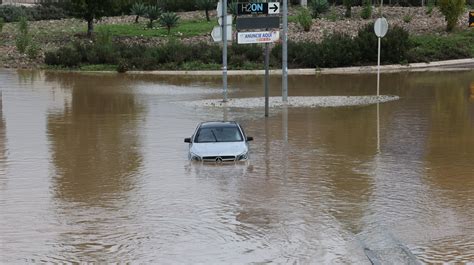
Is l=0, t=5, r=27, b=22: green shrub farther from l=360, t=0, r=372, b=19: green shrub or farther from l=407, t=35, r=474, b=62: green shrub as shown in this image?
l=407, t=35, r=474, b=62: green shrub

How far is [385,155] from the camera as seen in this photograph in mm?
20500

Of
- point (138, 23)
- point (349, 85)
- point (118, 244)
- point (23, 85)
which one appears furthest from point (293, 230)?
point (138, 23)

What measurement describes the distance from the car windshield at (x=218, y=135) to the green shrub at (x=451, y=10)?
36416 mm

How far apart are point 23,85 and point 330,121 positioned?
20.9 meters

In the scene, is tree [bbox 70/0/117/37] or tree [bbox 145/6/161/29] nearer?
tree [bbox 70/0/117/37]

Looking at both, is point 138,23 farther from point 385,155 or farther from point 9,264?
point 9,264

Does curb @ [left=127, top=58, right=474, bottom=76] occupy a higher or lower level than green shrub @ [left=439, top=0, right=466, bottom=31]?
lower

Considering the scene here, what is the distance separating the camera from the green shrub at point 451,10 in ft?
175

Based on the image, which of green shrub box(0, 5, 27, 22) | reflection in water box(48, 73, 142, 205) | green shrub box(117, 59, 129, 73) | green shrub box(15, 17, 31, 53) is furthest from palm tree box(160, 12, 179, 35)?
reflection in water box(48, 73, 142, 205)

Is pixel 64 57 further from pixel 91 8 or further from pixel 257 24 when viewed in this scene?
pixel 257 24

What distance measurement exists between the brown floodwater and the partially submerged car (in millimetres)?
420

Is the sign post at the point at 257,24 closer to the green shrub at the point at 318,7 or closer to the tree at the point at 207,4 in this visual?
the green shrub at the point at 318,7

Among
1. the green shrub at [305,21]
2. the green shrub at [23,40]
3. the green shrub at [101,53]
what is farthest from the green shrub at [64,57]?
the green shrub at [305,21]

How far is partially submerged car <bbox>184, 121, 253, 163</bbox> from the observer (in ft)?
64.6
